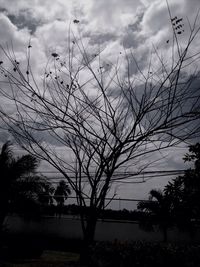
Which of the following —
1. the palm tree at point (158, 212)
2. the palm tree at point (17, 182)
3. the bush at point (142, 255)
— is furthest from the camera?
the palm tree at point (158, 212)

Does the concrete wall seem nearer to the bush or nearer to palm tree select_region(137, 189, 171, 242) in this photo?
palm tree select_region(137, 189, 171, 242)

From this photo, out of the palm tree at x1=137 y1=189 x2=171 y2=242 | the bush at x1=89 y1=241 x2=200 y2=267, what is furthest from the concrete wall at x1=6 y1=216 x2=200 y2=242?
the bush at x1=89 y1=241 x2=200 y2=267

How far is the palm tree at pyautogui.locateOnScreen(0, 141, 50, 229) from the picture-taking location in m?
13.6

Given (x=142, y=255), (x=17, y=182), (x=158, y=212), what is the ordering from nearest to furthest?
(x=142, y=255), (x=17, y=182), (x=158, y=212)

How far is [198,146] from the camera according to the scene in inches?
390

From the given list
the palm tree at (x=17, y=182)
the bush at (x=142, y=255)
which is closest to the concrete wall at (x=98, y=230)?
the palm tree at (x=17, y=182)

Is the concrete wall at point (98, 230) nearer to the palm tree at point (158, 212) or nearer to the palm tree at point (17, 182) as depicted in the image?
the palm tree at point (158, 212)

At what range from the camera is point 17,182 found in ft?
46.2

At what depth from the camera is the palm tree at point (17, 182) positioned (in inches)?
536

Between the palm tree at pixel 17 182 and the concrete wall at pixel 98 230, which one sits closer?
the palm tree at pixel 17 182

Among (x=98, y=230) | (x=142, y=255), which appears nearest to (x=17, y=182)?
(x=98, y=230)

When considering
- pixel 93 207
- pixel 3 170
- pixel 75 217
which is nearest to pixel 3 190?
pixel 3 170

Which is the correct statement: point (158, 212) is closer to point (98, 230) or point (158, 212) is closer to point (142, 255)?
point (98, 230)

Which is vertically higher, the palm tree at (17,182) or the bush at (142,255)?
the palm tree at (17,182)
